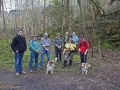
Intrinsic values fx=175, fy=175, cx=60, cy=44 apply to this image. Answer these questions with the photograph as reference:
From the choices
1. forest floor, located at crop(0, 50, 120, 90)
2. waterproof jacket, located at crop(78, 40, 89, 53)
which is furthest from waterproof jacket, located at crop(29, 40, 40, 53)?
waterproof jacket, located at crop(78, 40, 89, 53)

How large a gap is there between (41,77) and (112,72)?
138 inches

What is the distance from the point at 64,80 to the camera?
23.8 ft

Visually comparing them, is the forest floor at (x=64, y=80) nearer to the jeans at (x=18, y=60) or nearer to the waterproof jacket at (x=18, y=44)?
the jeans at (x=18, y=60)

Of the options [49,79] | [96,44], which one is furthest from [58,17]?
[49,79]

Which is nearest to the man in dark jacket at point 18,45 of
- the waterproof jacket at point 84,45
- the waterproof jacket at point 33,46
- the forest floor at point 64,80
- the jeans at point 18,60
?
the jeans at point 18,60

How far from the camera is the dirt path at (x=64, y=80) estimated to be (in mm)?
6402

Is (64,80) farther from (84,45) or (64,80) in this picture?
(84,45)

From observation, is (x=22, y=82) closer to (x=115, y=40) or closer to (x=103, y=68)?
→ (x=103, y=68)

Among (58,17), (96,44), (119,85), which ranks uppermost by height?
(58,17)

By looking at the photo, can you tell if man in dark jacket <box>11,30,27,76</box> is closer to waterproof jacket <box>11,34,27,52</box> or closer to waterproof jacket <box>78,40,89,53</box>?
waterproof jacket <box>11,34,27,52</box>

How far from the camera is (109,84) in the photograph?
6766mm

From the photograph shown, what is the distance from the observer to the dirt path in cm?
640

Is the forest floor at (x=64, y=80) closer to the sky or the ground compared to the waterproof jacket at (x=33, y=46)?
closer to the ground

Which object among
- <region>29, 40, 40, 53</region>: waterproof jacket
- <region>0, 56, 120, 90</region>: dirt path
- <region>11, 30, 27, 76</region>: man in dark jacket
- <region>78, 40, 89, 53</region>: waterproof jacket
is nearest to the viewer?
<region>0, 56, 120, 90</region>: dirt path
